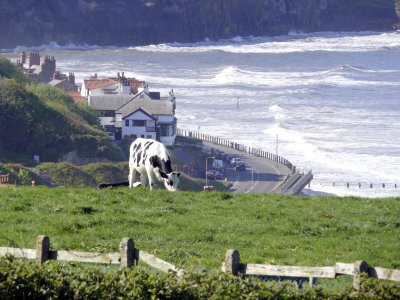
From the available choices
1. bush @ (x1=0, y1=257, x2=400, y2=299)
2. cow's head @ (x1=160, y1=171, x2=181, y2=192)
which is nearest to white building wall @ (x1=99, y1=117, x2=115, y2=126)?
cow's head @ (x1=160, y1=171, x2=181, y2=192)

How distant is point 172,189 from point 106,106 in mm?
49397

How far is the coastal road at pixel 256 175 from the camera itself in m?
55.0

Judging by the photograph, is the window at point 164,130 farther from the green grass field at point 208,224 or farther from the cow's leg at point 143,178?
the green grass field at point 208,224

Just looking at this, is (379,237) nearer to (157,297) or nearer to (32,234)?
(32,234)

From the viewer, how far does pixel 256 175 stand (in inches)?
2359

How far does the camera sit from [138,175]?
1053 inches

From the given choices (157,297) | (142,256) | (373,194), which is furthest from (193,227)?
(373,194)

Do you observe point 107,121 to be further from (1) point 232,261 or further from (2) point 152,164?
(1) point 232,261

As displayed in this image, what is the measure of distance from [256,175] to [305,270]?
4761 cm

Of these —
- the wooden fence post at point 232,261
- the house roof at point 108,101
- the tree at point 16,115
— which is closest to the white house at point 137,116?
the house roof at point 108,101

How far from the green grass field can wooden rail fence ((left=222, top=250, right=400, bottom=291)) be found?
2.07 metres

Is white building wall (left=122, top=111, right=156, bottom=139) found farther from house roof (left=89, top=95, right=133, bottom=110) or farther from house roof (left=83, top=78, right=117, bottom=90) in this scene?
house roof (left=83, top=78, right=117, bottom=90)

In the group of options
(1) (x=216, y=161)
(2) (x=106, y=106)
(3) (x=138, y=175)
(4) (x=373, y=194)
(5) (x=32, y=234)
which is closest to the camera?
(5) (x=32, y=234)

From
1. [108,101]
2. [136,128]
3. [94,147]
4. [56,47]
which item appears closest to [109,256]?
[94,147]
